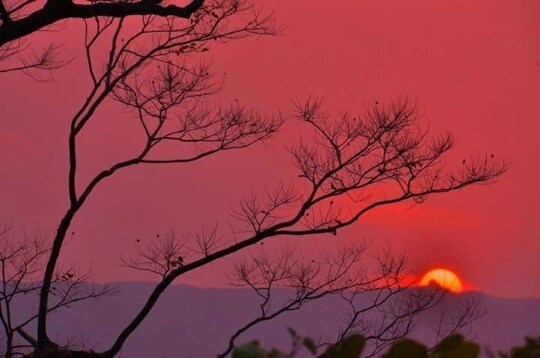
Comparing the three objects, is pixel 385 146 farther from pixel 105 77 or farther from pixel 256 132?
pixel 105 77

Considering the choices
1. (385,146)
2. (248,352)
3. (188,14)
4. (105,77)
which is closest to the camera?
(248,352)

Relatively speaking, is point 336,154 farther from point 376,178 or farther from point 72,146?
point 72,146

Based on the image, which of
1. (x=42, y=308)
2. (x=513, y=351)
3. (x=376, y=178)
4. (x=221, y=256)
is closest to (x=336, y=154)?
(x=376, y=178)

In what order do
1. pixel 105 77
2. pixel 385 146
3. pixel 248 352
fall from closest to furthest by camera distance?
pixel 248 352 < pixel 385 146 < pixel 105 77

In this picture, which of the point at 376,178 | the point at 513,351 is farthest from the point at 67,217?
the point at 513,351

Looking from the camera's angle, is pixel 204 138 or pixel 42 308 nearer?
pixel 42 308

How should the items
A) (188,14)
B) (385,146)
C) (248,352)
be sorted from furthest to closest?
(385,146) → (188,14) → (248,352)

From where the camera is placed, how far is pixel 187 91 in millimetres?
15094

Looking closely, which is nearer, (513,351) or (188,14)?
(513,351)

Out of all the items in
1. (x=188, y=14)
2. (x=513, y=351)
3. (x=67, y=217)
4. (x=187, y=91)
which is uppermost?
(x=187, y=91)

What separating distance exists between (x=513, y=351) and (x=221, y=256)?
13.0 m

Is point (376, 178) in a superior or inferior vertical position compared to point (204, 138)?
inferior

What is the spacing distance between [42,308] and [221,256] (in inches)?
96.0

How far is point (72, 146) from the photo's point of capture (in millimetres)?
14422
